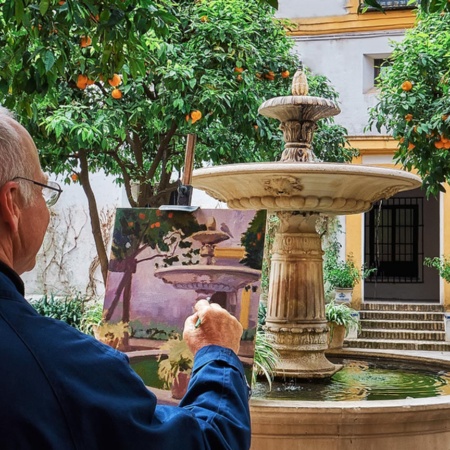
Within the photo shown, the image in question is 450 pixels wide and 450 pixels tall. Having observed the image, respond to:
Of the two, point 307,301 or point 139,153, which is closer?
point 307,301

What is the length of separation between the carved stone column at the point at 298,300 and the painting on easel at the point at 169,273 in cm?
349

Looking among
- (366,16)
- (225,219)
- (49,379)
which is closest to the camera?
(49,379)

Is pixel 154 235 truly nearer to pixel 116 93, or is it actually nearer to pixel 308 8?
pixel 116 93

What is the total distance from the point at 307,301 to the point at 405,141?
3.45m

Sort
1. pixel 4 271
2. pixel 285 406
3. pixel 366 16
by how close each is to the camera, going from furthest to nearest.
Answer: pixel 366 16 → pixel 285 406 → pixel 4 271

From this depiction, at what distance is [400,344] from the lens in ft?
43.3

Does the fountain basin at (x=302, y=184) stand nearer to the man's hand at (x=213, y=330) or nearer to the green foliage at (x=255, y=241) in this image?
the green foliage at (x=255, y=241)

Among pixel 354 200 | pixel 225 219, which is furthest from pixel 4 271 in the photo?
pixel 354 200

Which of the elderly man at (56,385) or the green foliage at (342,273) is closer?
the elderly man at (56,385)

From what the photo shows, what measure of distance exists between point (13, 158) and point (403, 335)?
42.2ft

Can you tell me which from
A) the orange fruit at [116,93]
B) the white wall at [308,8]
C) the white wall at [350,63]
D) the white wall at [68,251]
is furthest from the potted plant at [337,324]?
the white wall at [308,8]

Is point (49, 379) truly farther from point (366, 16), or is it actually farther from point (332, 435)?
point (366, 16)

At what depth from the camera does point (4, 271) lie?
1.46 metres

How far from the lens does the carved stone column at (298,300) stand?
246 inches
